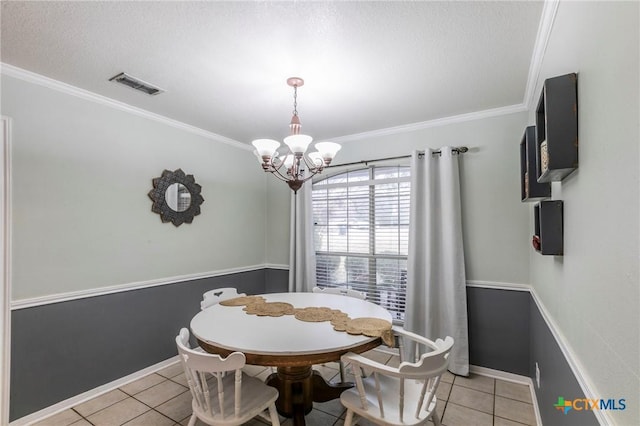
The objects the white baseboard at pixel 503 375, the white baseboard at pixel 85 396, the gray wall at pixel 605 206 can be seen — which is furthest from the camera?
the white baseboard at pixel 503 375

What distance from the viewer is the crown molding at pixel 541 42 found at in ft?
5.02

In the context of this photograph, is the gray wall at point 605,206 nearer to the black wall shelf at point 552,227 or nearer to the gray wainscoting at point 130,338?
the black wall shelf at point 552,227

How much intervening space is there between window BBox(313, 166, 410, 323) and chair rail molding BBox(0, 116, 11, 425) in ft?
9.31

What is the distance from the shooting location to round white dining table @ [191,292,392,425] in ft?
5.54

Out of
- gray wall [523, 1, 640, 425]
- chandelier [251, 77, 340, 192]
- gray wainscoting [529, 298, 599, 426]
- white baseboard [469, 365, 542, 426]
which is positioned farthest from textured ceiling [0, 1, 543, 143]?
white baseboard [469, 365, 542, 426]

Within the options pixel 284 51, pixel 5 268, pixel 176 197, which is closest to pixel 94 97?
pixel 176 197

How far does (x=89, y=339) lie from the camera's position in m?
2.58

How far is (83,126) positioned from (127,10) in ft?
4.68

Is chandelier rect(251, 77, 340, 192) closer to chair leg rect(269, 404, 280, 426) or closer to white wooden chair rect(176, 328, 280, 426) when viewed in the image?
white wooden chair rect(176, 328, 280, 426)

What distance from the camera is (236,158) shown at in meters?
4.04

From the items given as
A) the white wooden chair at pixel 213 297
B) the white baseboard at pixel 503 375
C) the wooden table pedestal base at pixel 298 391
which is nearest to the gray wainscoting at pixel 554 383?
the white baseboard at pixel 503 375

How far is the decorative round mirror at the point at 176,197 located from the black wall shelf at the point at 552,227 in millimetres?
3133

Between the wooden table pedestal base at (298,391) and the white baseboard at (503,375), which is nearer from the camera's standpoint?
the wooden table pedestal base at (298,391)

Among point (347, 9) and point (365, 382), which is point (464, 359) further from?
point (347, 9)
